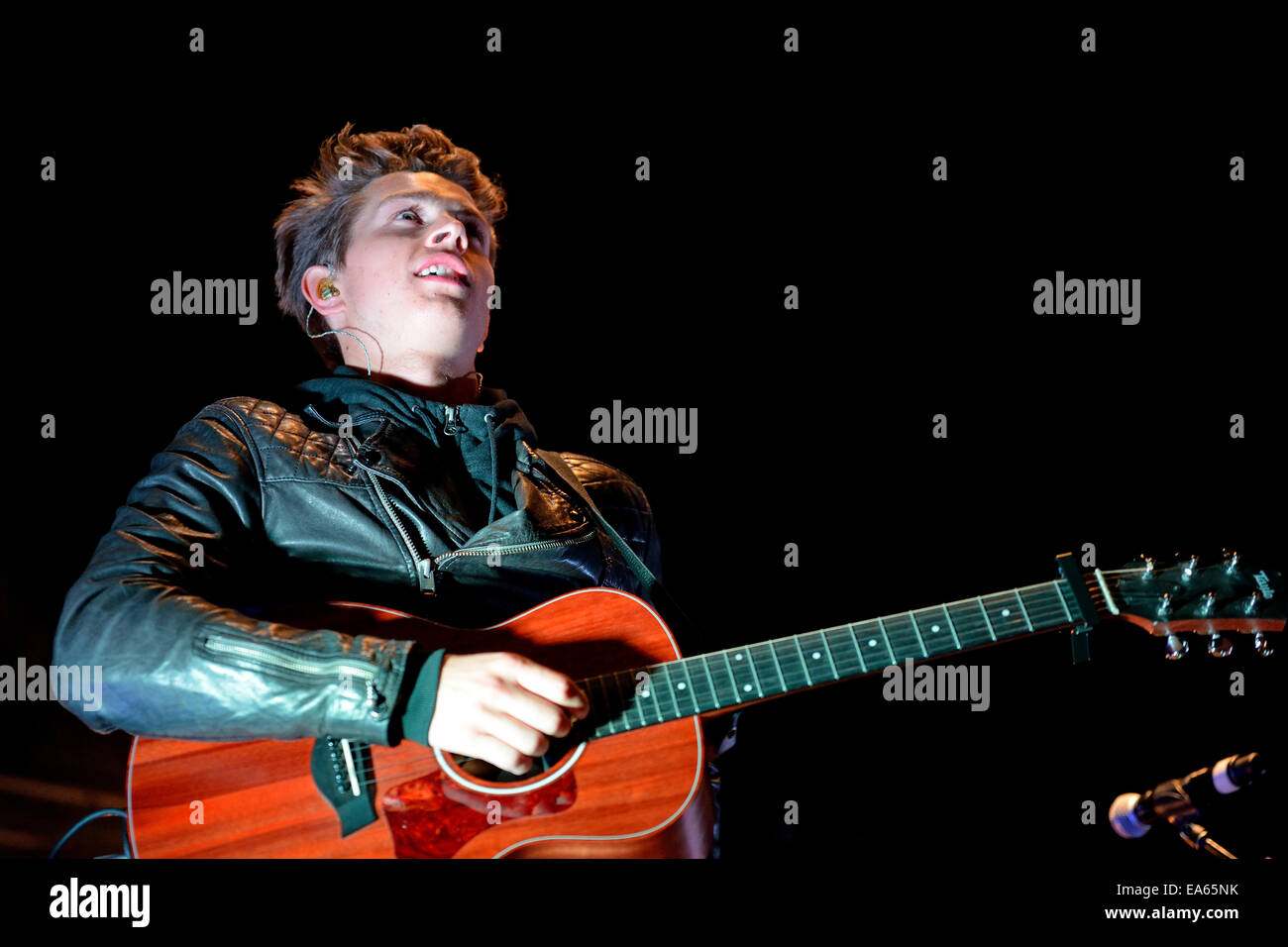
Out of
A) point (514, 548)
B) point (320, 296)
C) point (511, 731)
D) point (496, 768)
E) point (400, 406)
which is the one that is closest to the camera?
point (511, 731)

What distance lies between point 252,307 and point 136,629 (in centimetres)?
154

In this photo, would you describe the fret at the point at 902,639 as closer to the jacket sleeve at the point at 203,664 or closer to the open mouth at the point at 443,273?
the jacket sleeve at the point at 203,664

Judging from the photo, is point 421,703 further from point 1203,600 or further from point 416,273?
point 1203,600

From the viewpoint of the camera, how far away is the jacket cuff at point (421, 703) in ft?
4.30

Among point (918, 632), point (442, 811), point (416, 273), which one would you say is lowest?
point (442, 811)

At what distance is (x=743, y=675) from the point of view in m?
1.58

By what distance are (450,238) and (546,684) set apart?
1.47 metres

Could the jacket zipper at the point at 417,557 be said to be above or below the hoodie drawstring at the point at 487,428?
below

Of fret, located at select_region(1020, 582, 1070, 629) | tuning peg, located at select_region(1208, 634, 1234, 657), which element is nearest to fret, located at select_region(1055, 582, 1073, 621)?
fret, located at select_region(1020, 582, 1070, 629)

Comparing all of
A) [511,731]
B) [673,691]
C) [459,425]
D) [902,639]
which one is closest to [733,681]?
[673,691]

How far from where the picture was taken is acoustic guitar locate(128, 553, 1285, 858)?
1331mm

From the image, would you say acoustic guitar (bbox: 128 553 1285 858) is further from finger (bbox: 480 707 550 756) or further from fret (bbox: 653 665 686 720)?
finger (bbox: 480 707 550 756)

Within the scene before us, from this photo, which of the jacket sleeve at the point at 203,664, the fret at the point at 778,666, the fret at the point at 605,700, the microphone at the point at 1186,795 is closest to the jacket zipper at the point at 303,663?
the jacket sleeve at the point at 203,664

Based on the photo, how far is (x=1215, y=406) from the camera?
2629 mm
